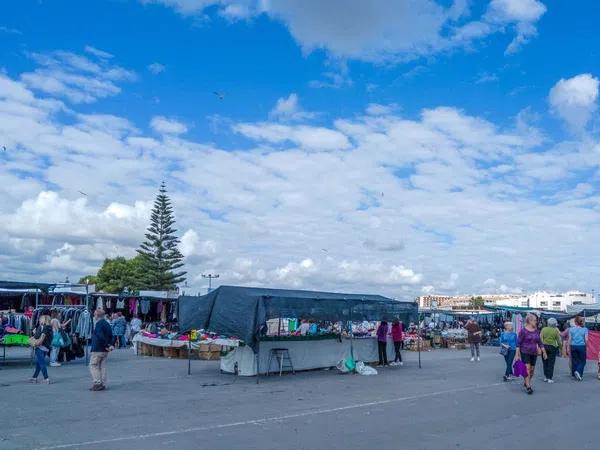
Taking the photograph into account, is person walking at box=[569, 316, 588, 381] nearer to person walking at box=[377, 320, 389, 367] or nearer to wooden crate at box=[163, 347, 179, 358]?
person walking at box=[377, 320, 389, 367]

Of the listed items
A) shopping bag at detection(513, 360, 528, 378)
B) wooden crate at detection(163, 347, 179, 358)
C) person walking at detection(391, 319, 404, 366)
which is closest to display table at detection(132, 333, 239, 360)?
wooden crate at detection(163, 347, 179, 358)

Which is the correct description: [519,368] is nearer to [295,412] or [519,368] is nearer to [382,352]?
[382,352]

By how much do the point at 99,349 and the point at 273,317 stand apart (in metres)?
4.86

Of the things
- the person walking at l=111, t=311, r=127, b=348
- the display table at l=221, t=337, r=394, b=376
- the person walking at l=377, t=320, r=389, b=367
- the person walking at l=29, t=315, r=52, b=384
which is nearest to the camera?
the person walking at l=29, t=315, r=52, b=384

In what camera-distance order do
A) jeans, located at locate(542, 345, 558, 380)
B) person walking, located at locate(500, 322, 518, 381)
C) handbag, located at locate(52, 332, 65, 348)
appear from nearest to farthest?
jeans, located at locate(542, 345, 558, 380)
person walking, located at locate(500, 322, 518, 381)
handbag, located at locate(52, 332, 65, 348)

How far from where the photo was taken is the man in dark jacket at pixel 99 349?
1337 centimetres

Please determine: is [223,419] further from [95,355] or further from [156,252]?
[156,252]

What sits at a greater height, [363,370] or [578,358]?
[578,358]

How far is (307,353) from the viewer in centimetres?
1898

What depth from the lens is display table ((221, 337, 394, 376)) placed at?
17297 mm

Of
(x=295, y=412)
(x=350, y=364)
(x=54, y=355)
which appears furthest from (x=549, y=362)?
(x=54, y=355)

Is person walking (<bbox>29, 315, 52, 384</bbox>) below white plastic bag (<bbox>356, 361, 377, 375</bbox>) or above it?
above

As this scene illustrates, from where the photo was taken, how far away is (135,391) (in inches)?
528

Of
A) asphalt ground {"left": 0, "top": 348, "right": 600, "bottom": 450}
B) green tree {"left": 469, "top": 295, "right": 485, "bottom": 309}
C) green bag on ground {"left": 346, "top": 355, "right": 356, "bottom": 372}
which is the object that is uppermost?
green tree {"left": 469, "top": 295, "right": 485, "bottom": 309}
